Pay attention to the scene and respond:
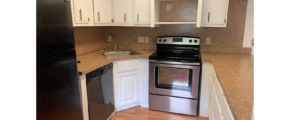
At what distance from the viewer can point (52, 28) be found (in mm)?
1083

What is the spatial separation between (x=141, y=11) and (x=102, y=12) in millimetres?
Result: 560

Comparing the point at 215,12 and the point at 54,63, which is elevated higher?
the point at 215,12

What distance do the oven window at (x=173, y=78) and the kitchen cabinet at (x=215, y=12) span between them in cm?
73

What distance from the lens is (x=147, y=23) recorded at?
8.23 feet

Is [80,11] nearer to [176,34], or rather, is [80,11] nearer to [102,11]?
[102,11]

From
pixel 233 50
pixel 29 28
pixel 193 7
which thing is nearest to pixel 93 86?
pixel 29 28

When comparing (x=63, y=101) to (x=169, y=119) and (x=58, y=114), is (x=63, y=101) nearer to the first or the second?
(x=58, y=114)

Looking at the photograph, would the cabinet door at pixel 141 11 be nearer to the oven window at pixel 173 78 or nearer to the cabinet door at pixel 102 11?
the cabinet door at pixel 102 11

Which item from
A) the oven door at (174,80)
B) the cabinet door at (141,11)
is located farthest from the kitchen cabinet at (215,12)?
the cabinet door at (141,11)

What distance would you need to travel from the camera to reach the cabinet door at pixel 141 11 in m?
2.47

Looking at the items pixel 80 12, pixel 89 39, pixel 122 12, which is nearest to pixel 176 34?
pixel 122 12

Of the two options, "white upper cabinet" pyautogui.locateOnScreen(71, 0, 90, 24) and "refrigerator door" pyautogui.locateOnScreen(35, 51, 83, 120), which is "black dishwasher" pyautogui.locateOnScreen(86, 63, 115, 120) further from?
"white upper cabinet" pyautogui.locateOnScreen(71, 0, 90, 24)

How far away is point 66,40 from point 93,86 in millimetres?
689

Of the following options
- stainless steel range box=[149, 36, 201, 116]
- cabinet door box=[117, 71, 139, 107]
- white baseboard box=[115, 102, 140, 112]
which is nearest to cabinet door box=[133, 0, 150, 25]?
stainless steel range box=[149, 36, 201, 116]
